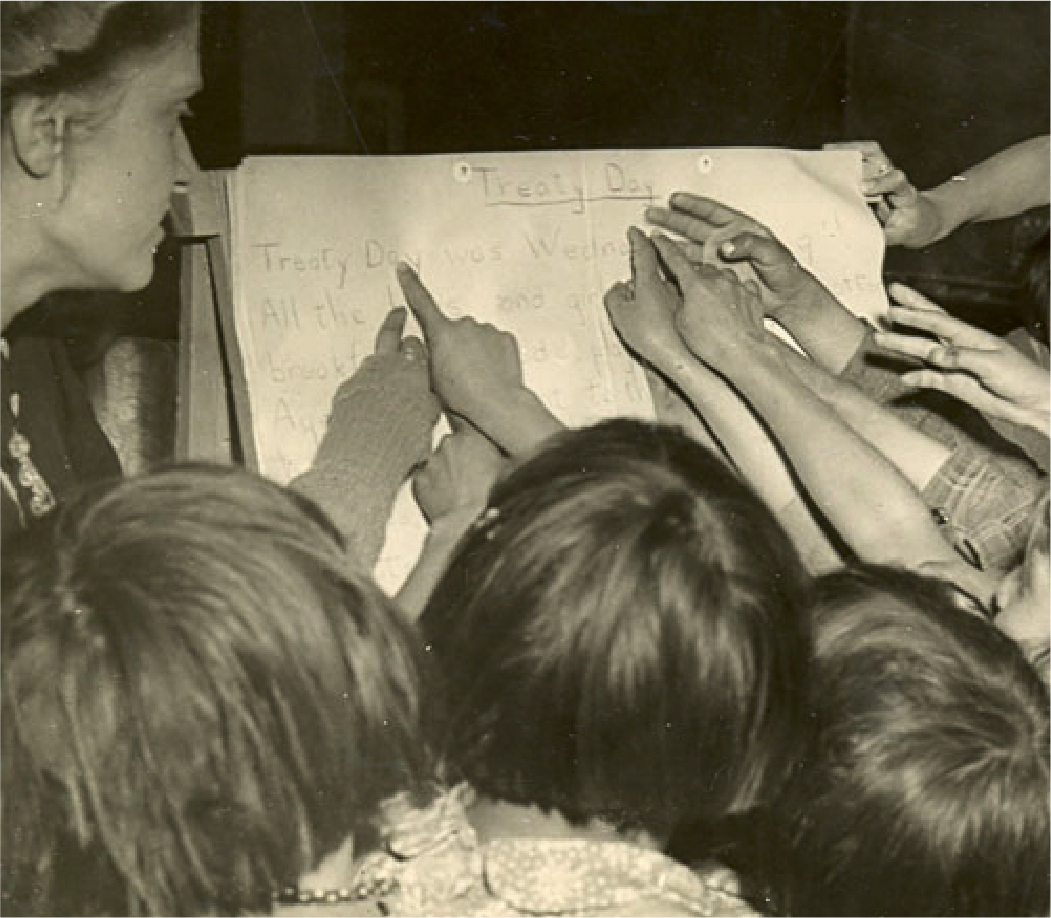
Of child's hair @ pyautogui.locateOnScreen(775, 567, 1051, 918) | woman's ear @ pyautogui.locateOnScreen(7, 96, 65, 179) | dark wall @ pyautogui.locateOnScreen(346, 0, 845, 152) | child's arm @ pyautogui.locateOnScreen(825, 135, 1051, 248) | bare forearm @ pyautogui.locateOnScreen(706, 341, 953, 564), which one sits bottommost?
child's hair @ pyautogui.locateOnScreen(775, 567, 1051, 918)

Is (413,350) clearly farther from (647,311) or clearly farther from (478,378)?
(647,311)

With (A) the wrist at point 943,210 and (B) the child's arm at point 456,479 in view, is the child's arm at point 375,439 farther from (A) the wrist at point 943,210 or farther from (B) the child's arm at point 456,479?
(A) the wrist at point 943,210

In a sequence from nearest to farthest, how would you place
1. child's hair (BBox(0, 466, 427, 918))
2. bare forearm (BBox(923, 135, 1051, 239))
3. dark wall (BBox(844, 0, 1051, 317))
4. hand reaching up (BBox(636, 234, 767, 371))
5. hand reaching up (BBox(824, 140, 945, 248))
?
child's hair (BBox(0, 466, 427, 918)) → hand reaching up (BBox(636, 234, 767, 371)) → hand reaching up (BBox(824, 140, 945, 248)) → bare forearm (BBox(923, 135, 1051, 239)) → dark wall (BBox(844, 0, 1051, 317))

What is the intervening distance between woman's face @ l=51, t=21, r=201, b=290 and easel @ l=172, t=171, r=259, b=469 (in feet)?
0.26

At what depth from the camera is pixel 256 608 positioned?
0.63 meters

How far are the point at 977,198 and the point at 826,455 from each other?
49 centimetres

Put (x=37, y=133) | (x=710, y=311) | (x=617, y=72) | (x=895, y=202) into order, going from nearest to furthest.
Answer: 1. (x=37, y=133)
2. (x=710, y=311)
3. (x=895, y=202)
4. (x=617, y=72)

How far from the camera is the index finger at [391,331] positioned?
1.03 meters

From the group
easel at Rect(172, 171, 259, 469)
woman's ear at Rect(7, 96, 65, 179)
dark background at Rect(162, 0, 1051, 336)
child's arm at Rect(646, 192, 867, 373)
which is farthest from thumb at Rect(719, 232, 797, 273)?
woman's ear at Rect(7, 96, 65, 179)

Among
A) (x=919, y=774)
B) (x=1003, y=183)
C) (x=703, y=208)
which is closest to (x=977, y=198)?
(x=1003, y=183)

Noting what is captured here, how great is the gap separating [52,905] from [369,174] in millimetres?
596

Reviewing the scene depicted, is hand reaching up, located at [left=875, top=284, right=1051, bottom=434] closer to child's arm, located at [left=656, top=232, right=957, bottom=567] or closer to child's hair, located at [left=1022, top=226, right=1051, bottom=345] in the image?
Result: child's arm, located at [left=656, top=232, right=957, bottom=567]

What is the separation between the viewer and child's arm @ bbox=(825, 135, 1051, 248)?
129cm

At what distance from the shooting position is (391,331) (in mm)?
1039
